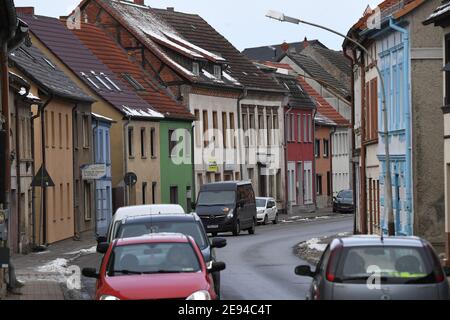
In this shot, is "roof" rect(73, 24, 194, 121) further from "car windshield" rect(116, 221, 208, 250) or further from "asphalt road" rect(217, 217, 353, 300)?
"car windshield" rect(116, 221, 208, 250)

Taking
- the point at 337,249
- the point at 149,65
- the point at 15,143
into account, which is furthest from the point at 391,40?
the point at 149,65

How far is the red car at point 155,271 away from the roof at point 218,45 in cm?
6152

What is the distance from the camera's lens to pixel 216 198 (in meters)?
56.1

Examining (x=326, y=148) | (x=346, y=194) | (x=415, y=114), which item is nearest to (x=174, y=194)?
(x=346, y=194)

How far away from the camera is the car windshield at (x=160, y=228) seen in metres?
23.6

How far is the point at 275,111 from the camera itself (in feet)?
281

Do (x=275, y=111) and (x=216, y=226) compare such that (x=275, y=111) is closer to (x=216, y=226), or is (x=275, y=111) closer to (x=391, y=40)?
(x=216, y=226)

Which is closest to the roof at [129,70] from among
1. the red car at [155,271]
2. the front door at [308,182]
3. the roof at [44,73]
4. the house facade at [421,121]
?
the roof at [44,73]

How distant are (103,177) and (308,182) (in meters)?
31.2

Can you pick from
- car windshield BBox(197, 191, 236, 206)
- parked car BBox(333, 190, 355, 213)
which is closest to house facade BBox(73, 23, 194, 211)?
car windshield BBox(197, 191, 236, 206)

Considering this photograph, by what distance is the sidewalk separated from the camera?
26484 millimetres

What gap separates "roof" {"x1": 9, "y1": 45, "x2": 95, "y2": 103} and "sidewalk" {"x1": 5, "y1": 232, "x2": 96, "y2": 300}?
5397 mm

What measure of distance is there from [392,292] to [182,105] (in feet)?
188

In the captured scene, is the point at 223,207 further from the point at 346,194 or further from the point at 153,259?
the point at 153,259
